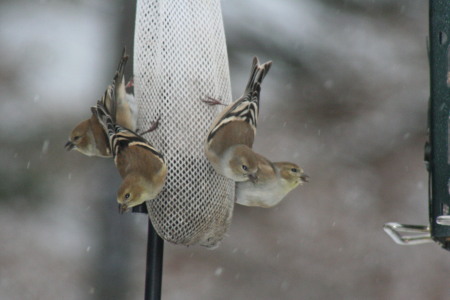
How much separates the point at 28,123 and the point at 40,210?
0.77 meters

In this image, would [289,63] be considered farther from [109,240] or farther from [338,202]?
[109,240]

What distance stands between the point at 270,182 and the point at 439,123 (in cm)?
75

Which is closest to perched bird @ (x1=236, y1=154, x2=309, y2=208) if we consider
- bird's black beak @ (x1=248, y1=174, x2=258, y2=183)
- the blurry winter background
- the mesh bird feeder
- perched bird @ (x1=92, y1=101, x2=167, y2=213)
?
bird's black beak @ (x1=248, y1=174, x2=258, y2=183)

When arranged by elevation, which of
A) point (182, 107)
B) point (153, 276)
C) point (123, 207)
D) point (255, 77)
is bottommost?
point (153, 276)

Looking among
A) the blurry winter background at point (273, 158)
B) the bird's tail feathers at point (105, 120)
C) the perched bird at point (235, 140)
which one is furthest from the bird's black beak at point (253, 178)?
the blurry winter background at point (273, 158)

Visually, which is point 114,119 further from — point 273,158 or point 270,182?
point 273,158

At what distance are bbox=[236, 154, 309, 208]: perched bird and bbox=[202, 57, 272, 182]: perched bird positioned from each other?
74mm

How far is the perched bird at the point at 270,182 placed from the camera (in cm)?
367

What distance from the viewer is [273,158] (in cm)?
750

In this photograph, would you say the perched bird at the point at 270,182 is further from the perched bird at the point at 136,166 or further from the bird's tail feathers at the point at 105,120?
the bird's tail feathers at the point at 105,120

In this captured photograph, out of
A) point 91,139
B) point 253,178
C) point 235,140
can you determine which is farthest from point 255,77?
point 91,139

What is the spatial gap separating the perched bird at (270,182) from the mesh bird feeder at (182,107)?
0.20 meters

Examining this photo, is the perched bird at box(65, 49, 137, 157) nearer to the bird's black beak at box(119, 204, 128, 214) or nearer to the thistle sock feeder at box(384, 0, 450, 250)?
the bird's black beak at box(119, 204, 128, 214)

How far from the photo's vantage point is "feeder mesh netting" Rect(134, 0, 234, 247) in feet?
12.6
